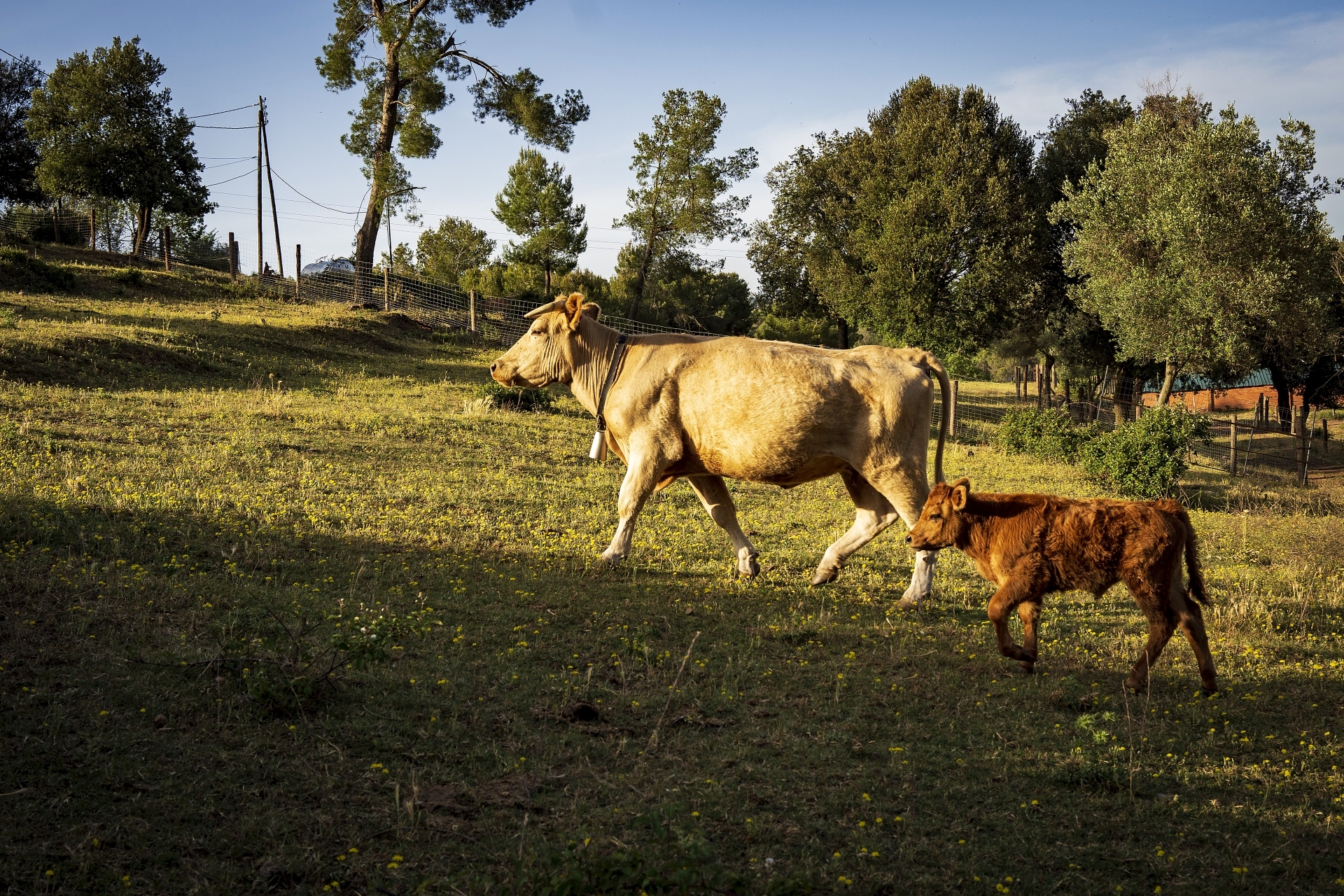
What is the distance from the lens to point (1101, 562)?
6.82 meters

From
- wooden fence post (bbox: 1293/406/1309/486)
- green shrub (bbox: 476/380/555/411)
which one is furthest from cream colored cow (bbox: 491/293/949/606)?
wooden fence post (bbox: 1293/406/1309/486)

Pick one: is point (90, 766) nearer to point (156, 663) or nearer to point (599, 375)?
point (156, 663)

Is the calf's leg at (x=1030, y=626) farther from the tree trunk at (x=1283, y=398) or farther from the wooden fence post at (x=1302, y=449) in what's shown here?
the tree trunk at (x=1283, y=398)

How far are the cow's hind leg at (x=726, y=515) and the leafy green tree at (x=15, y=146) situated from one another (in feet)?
143

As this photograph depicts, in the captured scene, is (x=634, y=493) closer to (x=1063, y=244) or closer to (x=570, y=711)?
(x=570, y=711)

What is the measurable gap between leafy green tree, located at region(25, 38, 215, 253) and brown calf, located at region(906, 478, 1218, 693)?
38876 millimetres

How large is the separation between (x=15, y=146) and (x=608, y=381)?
44.2m

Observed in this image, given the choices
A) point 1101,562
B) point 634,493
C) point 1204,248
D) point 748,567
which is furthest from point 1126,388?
point 1101,562

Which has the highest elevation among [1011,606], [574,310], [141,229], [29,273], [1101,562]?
[141,229]

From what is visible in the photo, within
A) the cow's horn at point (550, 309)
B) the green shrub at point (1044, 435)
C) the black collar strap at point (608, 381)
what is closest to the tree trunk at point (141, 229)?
the green shrub at point (1044, 435)

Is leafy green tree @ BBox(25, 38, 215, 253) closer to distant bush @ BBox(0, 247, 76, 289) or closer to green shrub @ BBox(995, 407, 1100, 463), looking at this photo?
distant bush @ BBox(0, 247, 76, 289)

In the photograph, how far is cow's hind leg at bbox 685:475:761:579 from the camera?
31.2 feet

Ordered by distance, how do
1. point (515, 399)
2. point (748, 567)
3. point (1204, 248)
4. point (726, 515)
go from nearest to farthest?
point (748, 567)
point (726, 515)
point (515, 399)
point (1204, 248)

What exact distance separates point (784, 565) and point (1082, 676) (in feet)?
11.4
